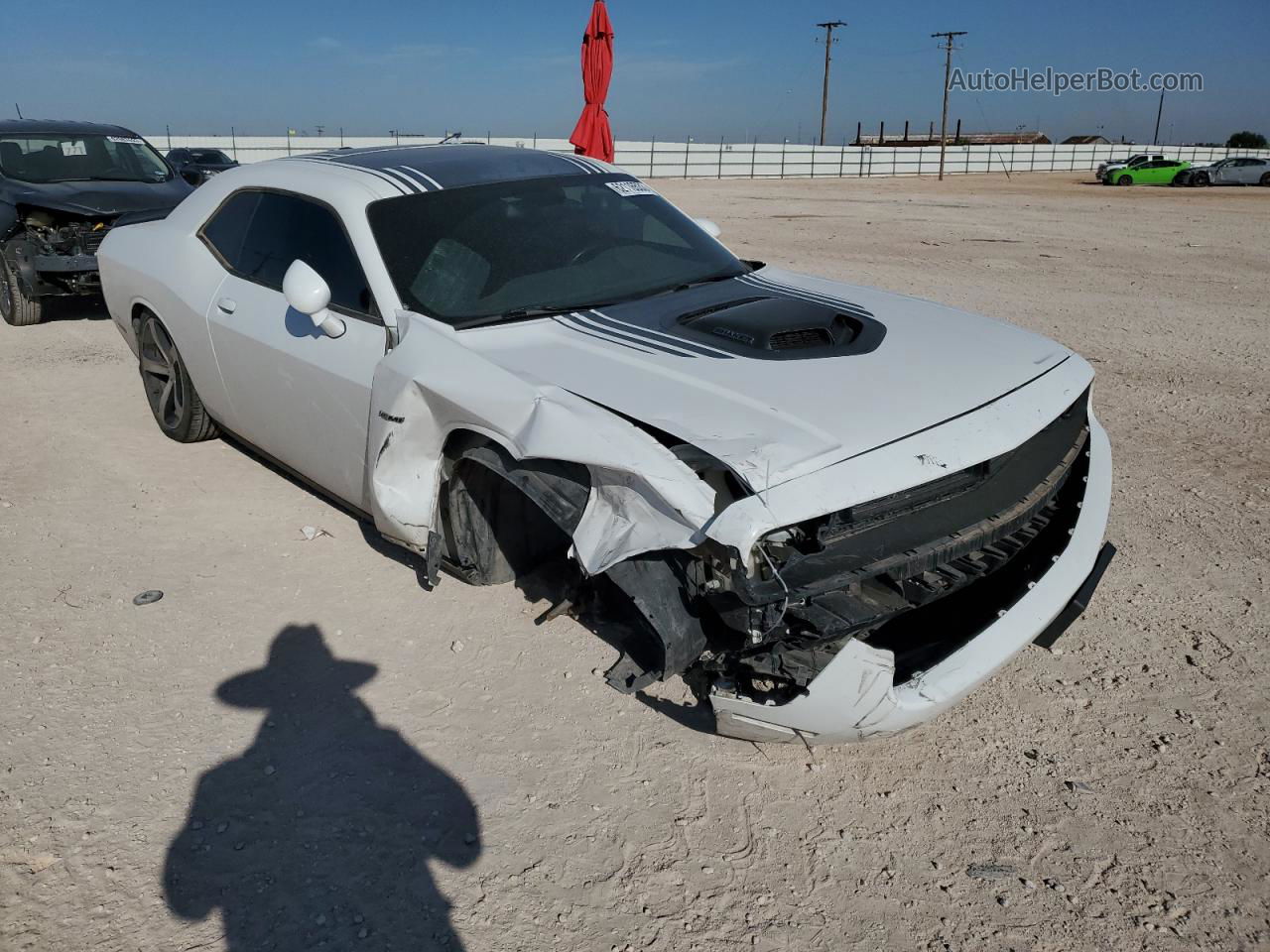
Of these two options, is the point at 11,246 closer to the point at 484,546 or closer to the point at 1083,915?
the point at 484,546

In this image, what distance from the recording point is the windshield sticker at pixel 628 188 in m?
4.23

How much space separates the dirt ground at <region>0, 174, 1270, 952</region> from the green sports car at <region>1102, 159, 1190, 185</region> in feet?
111

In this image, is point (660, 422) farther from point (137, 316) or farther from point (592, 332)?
point (137, 316)

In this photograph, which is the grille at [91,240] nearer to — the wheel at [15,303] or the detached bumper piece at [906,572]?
the wheel at [15,303]

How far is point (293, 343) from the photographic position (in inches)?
148

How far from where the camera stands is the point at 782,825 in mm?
2580

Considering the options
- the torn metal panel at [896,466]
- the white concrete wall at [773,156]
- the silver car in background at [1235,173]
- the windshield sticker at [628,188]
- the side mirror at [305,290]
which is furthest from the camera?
the silver car in background at [1235,173]

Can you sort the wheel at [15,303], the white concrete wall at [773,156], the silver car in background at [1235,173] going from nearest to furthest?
the wheel at [15,303] → the white concrete wall at [773,156] → the silver car in background at [1235,173]

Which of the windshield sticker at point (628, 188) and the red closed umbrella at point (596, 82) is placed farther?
the red closed umbrella at point (596, 82)

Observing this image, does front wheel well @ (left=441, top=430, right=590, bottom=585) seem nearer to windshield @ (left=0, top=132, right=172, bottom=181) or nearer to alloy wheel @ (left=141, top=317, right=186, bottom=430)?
alloy wheel @ (left=141, top=317, right=186, bottom=430)

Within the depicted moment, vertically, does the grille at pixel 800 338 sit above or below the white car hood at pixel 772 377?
above

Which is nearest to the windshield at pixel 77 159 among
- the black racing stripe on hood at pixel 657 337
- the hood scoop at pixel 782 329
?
the black racing stripe on hood at pixel 657 337

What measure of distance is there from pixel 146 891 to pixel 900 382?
2.39 m

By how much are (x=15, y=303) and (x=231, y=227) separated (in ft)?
17.5
